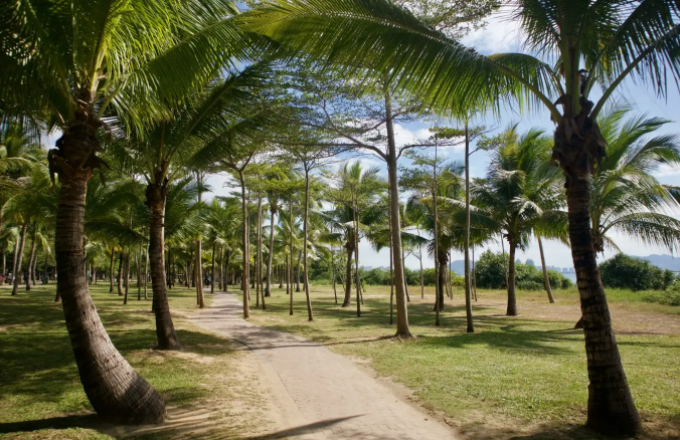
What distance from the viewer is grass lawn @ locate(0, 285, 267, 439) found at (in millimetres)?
4672

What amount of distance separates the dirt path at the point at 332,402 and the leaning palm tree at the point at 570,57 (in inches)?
78.6

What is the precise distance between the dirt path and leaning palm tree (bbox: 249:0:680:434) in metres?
2.00

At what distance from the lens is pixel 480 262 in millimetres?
47188

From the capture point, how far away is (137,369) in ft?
24.7

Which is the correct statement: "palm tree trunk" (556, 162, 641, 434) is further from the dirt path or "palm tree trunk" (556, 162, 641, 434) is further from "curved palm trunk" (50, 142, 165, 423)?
"curved palm trunk" (50, 142, 165, 423)

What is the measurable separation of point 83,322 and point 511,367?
739 cm

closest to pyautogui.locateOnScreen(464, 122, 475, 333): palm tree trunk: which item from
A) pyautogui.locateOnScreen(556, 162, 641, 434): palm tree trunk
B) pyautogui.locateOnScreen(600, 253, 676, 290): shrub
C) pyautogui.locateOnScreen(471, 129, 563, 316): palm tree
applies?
pyautogui.locateOnScreen(471, 129, 563, 316): palm tree

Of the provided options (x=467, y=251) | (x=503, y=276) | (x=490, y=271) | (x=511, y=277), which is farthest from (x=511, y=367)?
(x=490, y=271)

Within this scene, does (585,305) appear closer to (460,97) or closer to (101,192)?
(460,97)

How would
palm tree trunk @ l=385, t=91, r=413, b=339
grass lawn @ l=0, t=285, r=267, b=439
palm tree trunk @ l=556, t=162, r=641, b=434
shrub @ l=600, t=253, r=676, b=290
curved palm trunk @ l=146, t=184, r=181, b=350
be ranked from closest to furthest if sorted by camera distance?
palm tree trunk @ l=556, t=162, r=641, b=434
grass lawn @ l=0, t=285, r=267, b=439
curved palm trunk @ l=146, t=184, r=181, b=350
palm tree trunk @ l=385, t=91, r=413, b=339
shrub @ l=600, t=253, r=676, b=290

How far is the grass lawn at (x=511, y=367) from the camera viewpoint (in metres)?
5.02

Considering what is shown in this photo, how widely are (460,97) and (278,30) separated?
2457mm

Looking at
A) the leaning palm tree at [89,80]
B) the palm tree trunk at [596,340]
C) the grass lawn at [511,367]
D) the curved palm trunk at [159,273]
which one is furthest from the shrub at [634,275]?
the leaning palm tree at [89,80]

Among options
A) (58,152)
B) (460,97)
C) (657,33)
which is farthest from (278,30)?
(657,33)
